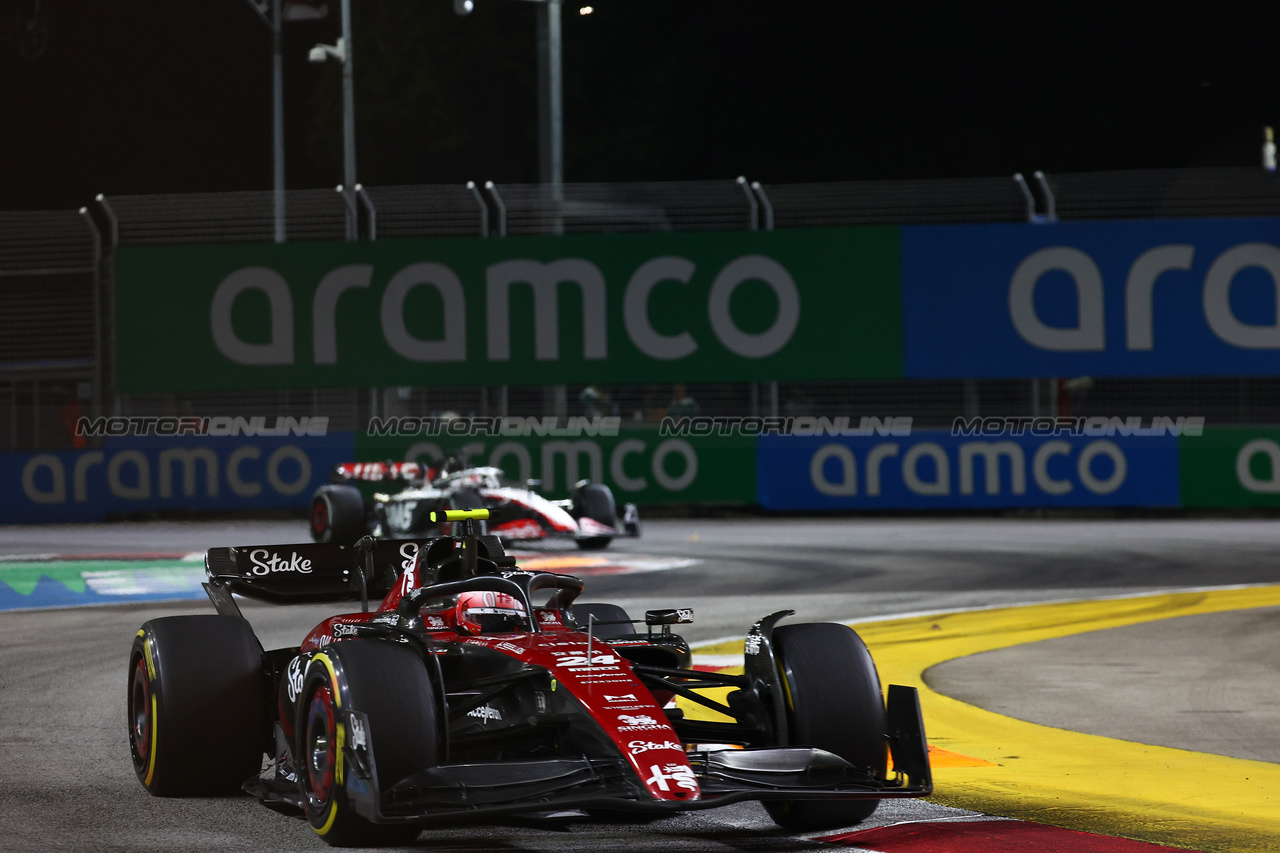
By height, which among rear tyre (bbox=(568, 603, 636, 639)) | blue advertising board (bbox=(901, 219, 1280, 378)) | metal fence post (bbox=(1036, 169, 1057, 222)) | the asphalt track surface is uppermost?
metal fence post (bbox=(1036, 169, 1057, 222))

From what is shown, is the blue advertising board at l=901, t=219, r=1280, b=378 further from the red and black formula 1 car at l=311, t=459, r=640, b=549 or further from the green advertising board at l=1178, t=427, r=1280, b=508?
the red and black formula 1 car at l=311, t=459, r=640, b=549

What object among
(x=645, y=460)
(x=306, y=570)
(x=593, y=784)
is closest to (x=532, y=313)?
(x=645, y=460)

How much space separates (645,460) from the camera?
23.0m

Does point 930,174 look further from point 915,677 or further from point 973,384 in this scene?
point 915,677

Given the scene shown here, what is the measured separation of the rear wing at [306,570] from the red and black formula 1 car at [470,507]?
948cm

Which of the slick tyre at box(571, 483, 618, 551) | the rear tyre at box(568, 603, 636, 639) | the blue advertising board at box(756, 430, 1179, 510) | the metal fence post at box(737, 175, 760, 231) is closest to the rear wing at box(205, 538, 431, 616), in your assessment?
the rear tyre at box(568, 603, 636, 639)

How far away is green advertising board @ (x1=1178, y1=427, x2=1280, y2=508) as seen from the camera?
72.0ft

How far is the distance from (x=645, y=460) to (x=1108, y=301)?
6.78 m

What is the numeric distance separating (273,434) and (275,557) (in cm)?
1621

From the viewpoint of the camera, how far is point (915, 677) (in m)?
9.21

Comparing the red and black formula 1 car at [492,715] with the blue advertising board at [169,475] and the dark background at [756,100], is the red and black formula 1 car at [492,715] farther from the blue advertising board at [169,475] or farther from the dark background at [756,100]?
the dark background at [756,100]

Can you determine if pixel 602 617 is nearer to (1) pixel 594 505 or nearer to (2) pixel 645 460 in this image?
(1) pixel 594 505

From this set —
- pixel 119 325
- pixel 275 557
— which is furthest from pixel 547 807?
pixel 119 325

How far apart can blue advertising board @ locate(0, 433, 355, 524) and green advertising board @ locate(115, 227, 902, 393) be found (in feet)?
3.23
